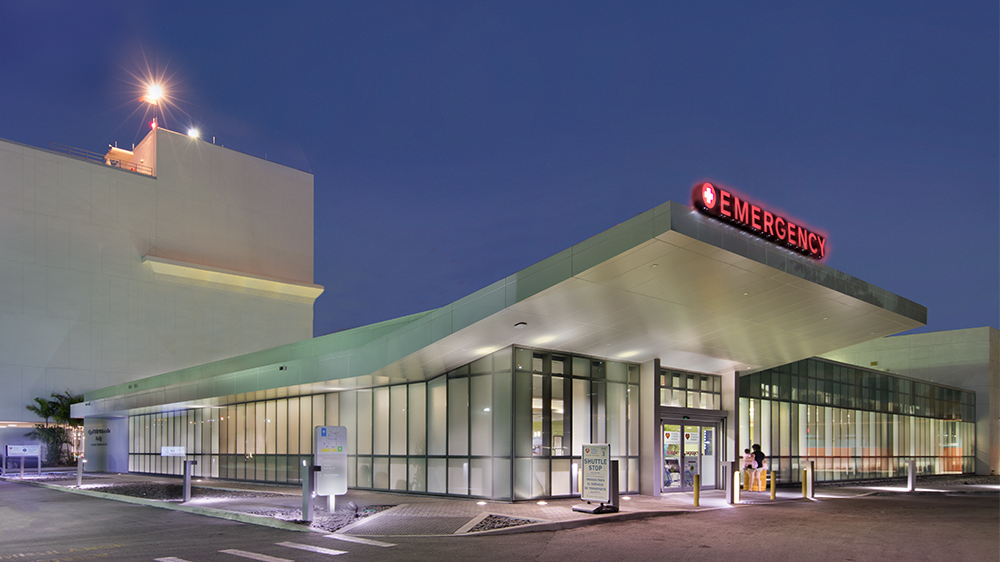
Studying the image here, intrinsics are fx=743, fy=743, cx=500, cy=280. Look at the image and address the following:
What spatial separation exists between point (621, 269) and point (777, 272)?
3.78 metres

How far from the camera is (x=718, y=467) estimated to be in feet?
83.7

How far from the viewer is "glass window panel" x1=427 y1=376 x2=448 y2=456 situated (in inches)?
830

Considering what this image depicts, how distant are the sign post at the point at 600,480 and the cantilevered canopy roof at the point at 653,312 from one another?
9.83ft

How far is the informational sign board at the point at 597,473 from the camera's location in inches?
667

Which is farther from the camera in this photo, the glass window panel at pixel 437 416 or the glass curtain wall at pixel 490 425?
A: the glass window panel at pixel 437 416

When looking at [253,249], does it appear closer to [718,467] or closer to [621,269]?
[718,467]

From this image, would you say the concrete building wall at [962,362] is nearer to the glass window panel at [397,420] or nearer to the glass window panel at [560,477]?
the glass window panel at [560,477]

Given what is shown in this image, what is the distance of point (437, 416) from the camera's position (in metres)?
21.4

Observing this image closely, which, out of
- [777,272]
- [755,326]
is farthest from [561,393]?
[777,272]

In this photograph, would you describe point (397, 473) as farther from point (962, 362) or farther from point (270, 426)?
point (962, 362)

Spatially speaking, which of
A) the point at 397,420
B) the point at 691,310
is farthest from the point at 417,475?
the point at 691,310

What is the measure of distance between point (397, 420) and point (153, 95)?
232ft

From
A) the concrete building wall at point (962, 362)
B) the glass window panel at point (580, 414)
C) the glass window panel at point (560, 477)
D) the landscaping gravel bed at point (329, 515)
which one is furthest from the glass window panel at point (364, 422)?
the concrete building wall at point (962, 362)

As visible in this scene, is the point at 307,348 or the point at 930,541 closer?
the point at 930,541
